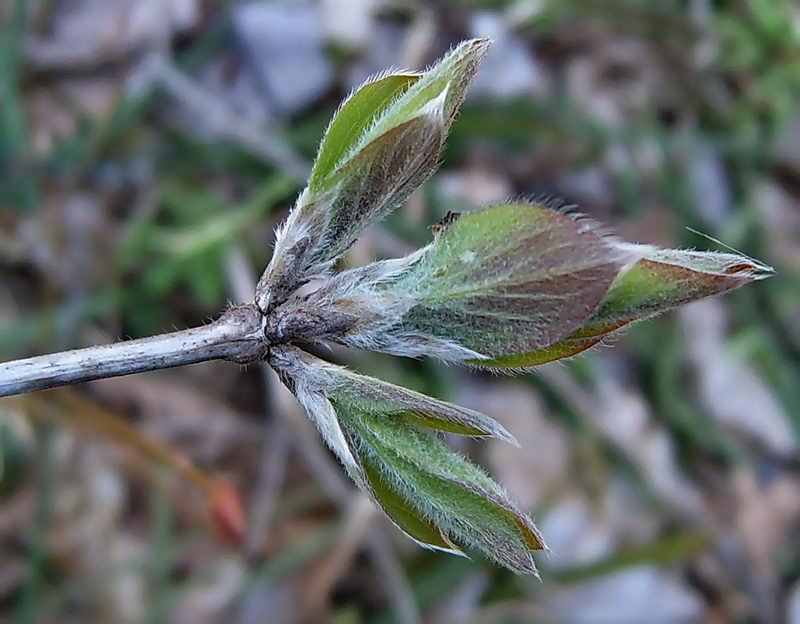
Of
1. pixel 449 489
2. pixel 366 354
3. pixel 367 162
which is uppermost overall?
pixel 367 162

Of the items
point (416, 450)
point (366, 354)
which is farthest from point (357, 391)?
point (366, 354)

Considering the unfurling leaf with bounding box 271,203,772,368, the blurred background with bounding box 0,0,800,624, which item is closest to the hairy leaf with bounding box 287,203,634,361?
the unfurling leaf with bounding box 271,203,772,368

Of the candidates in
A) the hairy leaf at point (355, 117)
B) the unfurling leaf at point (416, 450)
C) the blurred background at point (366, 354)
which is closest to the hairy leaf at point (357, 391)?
the unfurling leaf at point (416, 450)

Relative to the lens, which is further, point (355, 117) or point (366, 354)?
point (366, 354)

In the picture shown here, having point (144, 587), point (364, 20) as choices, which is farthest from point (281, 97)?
point (144, 587)

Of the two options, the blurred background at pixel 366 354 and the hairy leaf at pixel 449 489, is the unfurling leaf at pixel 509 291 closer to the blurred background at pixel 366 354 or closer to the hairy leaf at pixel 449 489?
the hairy leaf at pixel 449 489

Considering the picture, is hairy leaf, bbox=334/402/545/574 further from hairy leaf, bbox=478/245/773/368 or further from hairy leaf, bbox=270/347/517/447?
hairy leaf, bbox=478/245/773/368

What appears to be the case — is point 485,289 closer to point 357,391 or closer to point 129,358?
point 357,391
